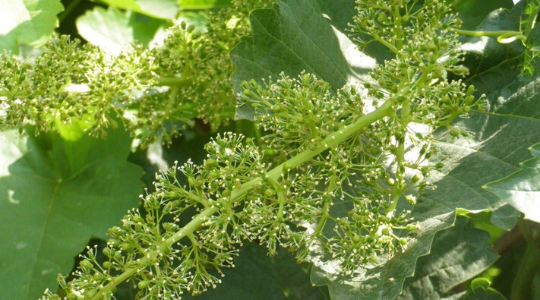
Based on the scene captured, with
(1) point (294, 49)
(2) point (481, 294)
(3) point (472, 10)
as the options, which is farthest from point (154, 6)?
(2) point (481, 294)

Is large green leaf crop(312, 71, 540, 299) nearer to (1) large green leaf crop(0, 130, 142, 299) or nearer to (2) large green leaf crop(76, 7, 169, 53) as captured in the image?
(1) large green leaf crop(0, 130, 142, 299)

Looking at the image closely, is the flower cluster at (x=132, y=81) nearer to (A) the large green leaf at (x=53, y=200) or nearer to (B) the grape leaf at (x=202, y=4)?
(A) the large green leaf at (x=53, y=200)

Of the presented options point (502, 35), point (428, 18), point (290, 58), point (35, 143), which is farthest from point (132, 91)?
point (502, 35)

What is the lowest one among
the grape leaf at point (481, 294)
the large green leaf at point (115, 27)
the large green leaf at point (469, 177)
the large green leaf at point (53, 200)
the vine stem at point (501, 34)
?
the large green leaf at point (53, 200)

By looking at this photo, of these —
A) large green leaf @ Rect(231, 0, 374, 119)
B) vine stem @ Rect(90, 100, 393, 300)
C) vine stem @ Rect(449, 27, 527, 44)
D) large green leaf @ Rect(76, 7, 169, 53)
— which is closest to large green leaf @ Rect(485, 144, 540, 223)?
vine stem @ Rect(90, 100, 393, 300)

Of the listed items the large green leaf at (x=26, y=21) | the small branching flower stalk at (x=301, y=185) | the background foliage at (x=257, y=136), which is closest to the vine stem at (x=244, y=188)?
the small branching flower stalk at (x=301, y=185)

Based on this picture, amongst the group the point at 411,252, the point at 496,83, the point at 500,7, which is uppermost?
the point at 500,7

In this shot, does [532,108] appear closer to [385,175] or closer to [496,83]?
[496,83]

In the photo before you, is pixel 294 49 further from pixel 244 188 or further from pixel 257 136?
pixel 244 188
